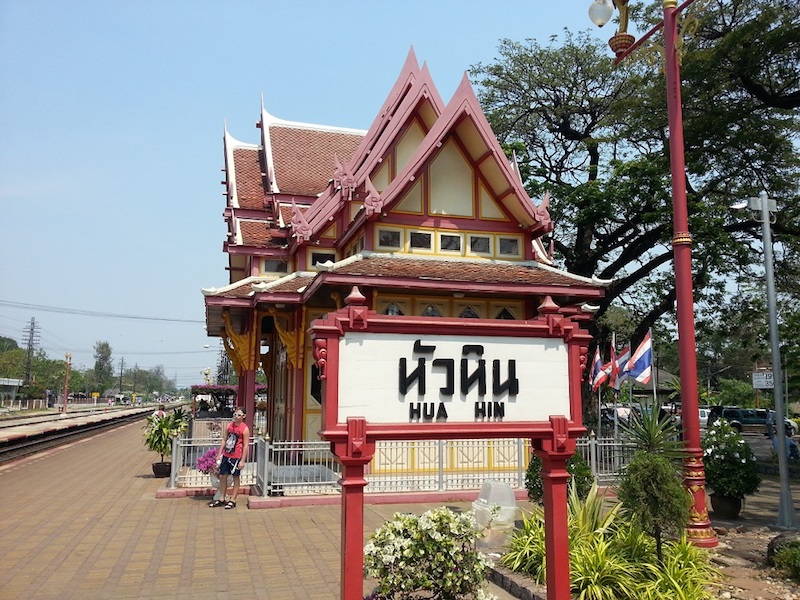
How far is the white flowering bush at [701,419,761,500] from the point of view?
11.2 m

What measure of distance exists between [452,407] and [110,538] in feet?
22.7

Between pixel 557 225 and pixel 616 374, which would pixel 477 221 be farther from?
pixel 557 225

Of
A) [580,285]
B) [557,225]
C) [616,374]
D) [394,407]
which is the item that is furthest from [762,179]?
[394,407]

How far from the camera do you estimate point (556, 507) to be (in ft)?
18.8

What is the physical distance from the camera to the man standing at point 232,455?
39.9 ft

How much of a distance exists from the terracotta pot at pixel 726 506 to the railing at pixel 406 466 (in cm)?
192

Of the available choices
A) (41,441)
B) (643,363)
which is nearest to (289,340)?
(643,363)

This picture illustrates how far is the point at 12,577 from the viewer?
7688 millimetres

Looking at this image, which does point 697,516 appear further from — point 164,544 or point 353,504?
point 164,544

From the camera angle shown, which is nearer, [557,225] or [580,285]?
[580,285]

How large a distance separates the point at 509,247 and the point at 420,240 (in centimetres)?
227

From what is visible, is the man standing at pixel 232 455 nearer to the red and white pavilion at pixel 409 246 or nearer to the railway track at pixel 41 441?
the red and white pavilion at pixel 409 246

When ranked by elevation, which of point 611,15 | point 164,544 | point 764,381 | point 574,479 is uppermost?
point 611,15

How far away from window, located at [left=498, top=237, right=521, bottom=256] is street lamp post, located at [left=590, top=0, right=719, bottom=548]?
6097mm
